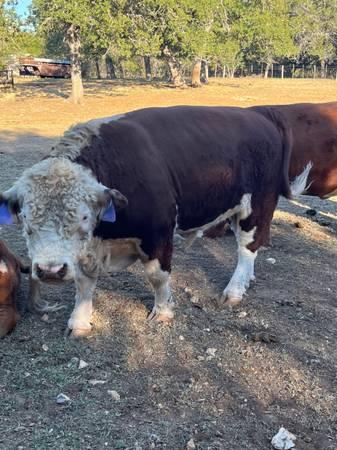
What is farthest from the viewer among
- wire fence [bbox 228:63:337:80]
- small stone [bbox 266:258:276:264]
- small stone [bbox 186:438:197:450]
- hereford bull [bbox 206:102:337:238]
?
wire fence [bbox 228:63:337:80]

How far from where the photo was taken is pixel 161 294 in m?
4.57

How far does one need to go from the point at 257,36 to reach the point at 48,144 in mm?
22724

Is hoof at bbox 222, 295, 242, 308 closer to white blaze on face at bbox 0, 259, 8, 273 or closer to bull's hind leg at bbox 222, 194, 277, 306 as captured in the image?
bull's hind leg at bbox 222, 194, 277, 306

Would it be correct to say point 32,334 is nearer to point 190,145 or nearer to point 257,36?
point 190,145

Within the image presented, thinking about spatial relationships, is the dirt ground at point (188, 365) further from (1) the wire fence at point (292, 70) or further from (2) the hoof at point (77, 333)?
(1) the wire fence at point (292, 70)

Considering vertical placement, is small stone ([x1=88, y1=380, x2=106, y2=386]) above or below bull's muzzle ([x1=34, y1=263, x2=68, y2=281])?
below

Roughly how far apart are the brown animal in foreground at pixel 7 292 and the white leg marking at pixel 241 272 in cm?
181

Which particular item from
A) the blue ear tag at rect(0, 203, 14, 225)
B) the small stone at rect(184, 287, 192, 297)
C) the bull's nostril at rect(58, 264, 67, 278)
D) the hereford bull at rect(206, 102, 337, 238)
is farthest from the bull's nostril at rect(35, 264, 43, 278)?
the hereford bull at rect(206, 102, 337, 238)

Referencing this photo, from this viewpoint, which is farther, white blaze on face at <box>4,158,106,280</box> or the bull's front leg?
the bull's front leg

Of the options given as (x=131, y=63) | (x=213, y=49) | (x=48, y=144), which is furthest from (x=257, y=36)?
(x=131, y=63)

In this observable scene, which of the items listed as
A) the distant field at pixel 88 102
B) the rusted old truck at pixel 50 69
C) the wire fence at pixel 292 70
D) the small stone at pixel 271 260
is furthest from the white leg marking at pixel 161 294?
the wire fence at pixel 292 70

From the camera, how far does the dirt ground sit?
3283mm

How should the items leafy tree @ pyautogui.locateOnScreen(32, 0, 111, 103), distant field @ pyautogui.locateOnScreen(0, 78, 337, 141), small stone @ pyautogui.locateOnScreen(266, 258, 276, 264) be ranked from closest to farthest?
1. small stone @ pyautogui.locateOnScreen(266, 258, 276, 264)
2. distant field @ pyautogui.locateOnScreen(0, 78, 337, 141)
3. leafy tree @ pyautogui.locateOnScreen(32, 0, 111, 103)

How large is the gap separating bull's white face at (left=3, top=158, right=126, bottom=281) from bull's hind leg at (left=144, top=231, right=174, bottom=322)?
0.82 meters
